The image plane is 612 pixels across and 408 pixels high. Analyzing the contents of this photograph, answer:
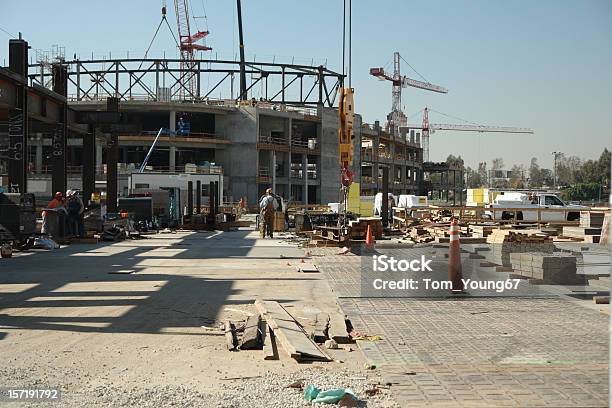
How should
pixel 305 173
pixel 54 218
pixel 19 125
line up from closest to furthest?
1. pixel 54 218
2. pixel 19 125
3. pixel 305 173

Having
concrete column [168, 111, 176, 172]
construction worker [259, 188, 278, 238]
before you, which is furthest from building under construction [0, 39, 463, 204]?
construction worker [259, 188, 278, 238]

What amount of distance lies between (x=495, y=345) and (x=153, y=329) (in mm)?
4238

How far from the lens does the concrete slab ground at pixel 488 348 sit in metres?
5.90

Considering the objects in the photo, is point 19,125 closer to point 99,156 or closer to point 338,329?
point 338,329

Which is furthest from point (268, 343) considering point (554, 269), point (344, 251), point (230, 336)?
point (344, 251)

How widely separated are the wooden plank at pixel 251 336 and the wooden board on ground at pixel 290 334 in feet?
0.77

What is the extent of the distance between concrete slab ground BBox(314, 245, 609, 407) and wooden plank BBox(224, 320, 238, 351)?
1451 millimetres

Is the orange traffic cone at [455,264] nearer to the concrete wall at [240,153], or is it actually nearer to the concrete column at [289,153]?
the concrete wall at [240,153]

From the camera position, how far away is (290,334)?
798cm

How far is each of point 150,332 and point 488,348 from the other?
4104 mm

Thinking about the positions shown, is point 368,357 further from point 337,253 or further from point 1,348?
point 337,253

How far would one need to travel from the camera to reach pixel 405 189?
118625 millimetres

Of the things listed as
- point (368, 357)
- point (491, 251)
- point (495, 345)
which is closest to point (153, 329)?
point (368, 357)

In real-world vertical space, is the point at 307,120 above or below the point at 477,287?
above
